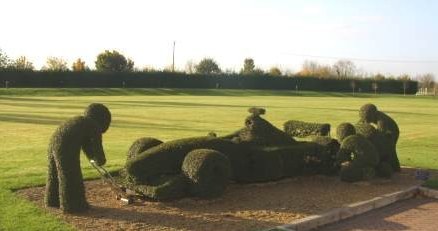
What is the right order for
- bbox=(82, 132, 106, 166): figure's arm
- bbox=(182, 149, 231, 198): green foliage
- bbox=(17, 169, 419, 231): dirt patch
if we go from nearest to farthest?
bbox=(17, 169, 419, 231): dirt patch < bbox=(82, 132, 106, 166): figure's arm < bbox=(182, 149, 231, 198): green foliage

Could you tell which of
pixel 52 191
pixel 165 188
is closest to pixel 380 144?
pixel 165 188

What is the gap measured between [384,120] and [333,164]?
165 centimetres

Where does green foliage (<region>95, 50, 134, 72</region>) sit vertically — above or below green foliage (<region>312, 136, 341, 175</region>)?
above

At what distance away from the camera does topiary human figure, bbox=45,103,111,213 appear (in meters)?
8.05


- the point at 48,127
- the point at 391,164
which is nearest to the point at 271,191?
the point at 391,164

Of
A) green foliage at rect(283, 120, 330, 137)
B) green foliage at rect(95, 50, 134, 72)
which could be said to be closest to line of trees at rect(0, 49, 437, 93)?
green foliage at rect(95, 50, 134, 72)

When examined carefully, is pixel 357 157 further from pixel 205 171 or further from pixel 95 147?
pixel 95 147

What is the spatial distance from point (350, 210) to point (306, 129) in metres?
3.72

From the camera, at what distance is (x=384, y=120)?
12.4 meters

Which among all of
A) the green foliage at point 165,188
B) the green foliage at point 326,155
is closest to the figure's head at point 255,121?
the green foliage at point 326,155

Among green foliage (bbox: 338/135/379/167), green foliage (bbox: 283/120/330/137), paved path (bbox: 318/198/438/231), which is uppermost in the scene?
green foliage (bbox: 283/120/330/137)

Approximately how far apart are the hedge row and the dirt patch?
6081 cm

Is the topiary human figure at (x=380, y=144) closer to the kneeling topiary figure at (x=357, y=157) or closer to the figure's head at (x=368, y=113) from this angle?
the figure's head at (x=368, y=113)

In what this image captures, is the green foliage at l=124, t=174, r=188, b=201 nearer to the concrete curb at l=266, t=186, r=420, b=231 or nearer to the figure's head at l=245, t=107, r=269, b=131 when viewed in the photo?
the concrete curb at l=266, t=186, r=420, b=231
